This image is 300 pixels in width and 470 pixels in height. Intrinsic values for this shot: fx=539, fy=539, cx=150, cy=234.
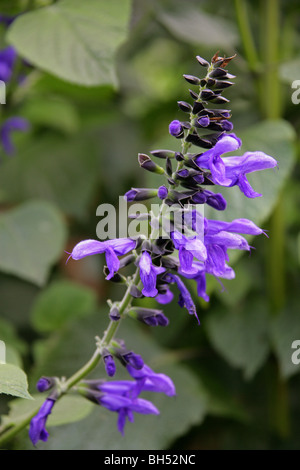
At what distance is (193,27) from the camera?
1.22 m

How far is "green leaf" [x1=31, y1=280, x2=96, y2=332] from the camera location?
127cm

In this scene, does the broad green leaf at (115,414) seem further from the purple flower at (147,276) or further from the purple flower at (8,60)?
the purple flower at (8,60)

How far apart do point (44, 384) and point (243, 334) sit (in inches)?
24.3

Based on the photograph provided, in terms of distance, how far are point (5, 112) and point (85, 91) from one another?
0.29 m

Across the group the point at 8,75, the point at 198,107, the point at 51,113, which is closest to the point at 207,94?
the point at 198,107

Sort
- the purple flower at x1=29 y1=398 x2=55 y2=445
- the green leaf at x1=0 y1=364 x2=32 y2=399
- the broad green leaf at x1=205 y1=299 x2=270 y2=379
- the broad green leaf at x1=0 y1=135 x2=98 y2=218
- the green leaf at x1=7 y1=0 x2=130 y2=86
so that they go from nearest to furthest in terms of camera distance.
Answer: the green leaf at x1=0 y1=364 x2=32 y2=399, the purple flower at x1=29 y1=398 x2=55 y2=445, the green leaf at x1=7 y1=0 x2=130 y2=86, the broad green leaf at x1=205 y1=299 x2=270 y2=379, the broad green leaf at x1=0 y1=135 x2=98 y2=218

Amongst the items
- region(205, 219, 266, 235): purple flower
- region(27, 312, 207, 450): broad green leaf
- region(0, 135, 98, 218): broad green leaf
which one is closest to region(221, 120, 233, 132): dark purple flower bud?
region(205, 219, 266, 235): purple flower

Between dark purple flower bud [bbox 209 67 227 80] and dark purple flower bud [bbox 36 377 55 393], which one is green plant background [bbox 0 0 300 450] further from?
→ dark purple flower bud [bbox 209 67 227 80]

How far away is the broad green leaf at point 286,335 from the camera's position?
3.43 feet

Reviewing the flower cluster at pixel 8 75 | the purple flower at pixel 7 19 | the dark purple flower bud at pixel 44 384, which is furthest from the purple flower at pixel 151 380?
the purple flower at pixel 7 19

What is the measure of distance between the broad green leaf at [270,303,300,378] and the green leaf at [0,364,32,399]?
61cm
